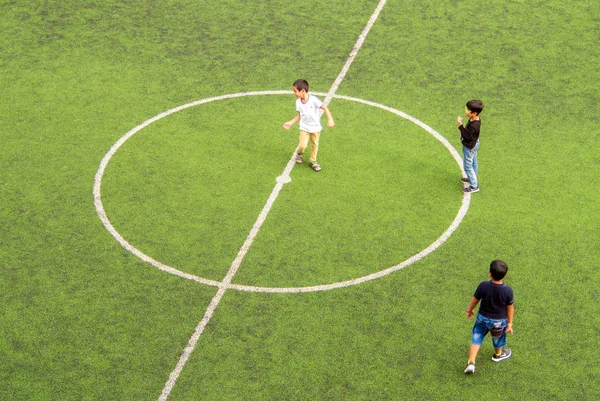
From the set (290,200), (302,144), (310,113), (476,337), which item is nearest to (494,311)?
(476,337)

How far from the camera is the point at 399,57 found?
1911 cm

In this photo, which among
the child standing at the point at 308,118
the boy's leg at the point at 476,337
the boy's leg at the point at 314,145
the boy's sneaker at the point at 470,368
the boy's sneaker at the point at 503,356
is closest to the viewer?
the boy's leg at the point at 476,337

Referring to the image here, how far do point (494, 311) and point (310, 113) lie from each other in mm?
5517

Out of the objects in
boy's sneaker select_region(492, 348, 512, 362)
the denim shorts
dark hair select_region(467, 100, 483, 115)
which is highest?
dark hair select_region(467, 100, 483, 115)

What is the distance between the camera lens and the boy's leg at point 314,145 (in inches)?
601

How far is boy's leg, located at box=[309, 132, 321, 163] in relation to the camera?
15.3m

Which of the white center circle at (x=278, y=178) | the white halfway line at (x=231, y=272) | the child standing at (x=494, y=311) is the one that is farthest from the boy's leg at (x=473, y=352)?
the white halfway line at (x=231, y=272)

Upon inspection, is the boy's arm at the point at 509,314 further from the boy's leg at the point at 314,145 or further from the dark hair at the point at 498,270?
the boy's leg at the point at 314,145

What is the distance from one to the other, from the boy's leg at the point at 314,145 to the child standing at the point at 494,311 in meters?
5.06

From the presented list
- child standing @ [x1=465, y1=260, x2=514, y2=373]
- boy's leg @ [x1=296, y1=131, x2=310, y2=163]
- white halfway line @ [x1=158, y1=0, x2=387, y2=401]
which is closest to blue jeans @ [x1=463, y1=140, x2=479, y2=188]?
boy's leg @ [x1=296, y1=131, x2=310, y2=163]

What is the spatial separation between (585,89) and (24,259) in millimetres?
11921

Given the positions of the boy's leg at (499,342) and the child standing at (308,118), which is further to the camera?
the child standing at (308,118)

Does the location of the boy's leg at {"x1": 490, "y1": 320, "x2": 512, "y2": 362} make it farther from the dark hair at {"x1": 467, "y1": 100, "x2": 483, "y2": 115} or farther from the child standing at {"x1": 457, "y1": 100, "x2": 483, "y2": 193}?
the dark hair at {"x1": 467, "y1": 100, "x2": 483, "y2": 115}

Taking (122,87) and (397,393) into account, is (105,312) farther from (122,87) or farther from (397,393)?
(122,87)
